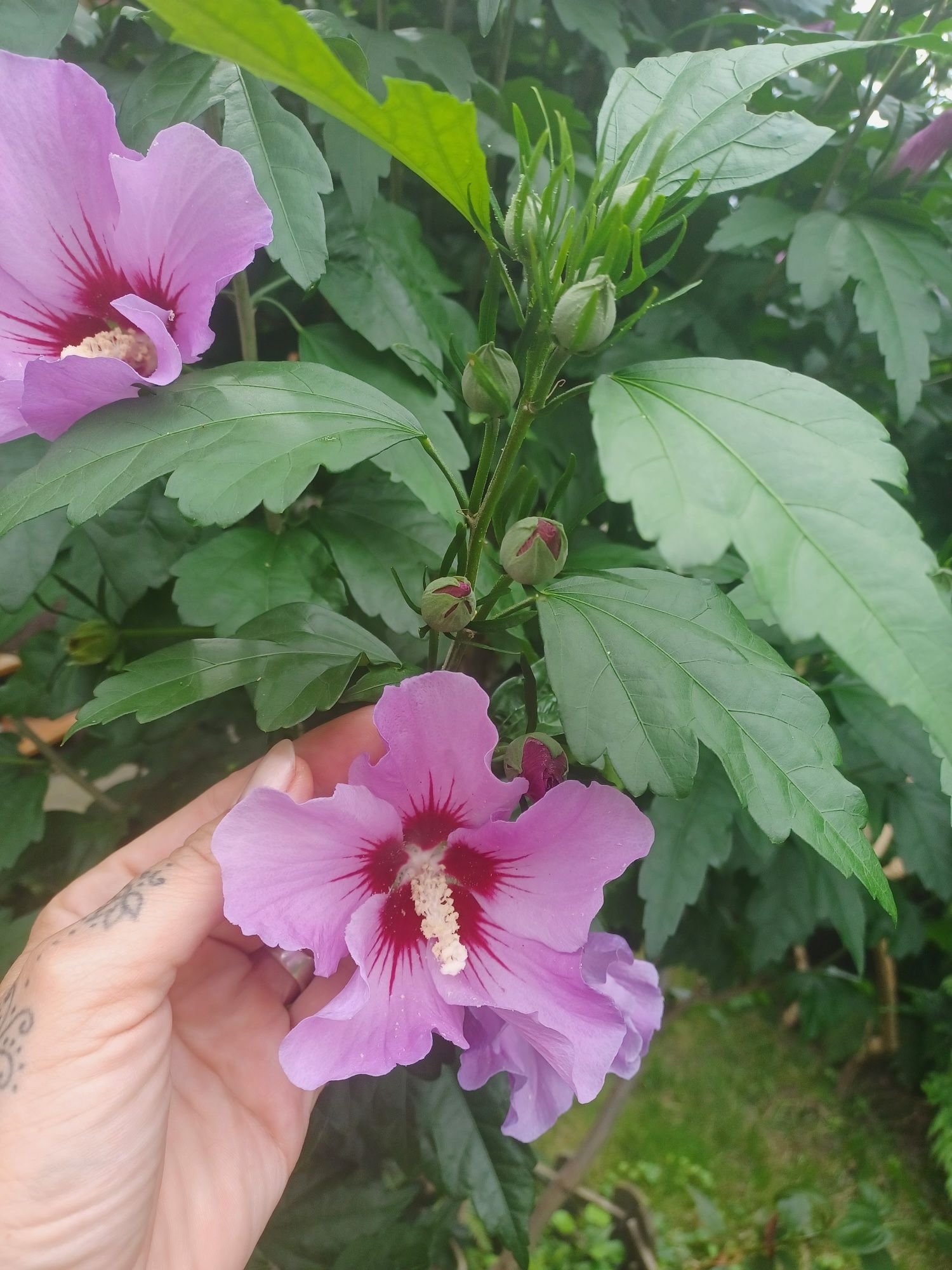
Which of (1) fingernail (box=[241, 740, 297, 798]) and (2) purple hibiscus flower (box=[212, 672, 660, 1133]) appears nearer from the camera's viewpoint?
(2) purple hibiscus flower (box=[212, 672, 660, 1133])

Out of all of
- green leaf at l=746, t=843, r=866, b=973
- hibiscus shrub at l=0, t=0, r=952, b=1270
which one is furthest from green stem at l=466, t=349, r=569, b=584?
green leaf at l=746, t=843, r=866, b=973

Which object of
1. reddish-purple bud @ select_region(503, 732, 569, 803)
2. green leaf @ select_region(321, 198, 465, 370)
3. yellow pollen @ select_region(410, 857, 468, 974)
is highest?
green leaf @ select_region(321, 198, 465, 370)

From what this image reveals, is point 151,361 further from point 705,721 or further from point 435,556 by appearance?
point 705,721

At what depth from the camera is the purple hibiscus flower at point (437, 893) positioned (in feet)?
1.75

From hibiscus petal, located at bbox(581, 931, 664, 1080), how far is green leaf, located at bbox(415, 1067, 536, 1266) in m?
0.23

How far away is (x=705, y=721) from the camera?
552mm

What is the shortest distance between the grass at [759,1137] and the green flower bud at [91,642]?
1.60 meters

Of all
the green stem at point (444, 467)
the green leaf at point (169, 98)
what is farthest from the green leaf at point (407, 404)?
the green leaf at point (169, 98)

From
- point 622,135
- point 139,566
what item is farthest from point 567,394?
point 139,566

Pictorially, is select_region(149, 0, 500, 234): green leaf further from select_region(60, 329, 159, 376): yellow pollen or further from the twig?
the twig

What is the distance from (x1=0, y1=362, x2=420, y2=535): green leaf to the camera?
50 centimetres

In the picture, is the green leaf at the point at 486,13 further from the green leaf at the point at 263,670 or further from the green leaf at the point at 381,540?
the green leaf at the point at 263,670

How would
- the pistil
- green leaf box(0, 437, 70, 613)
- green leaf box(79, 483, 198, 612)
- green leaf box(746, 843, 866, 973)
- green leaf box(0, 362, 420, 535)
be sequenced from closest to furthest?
green leaf box(0, 362, 420, 535) < the pistil < green leaf box(0, 437, 70, 613) < green leaf box(79, 483, 198, 612) < green leaf box(746, 843, 866, 973)

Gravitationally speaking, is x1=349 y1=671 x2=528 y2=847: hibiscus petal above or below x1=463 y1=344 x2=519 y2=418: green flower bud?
below
